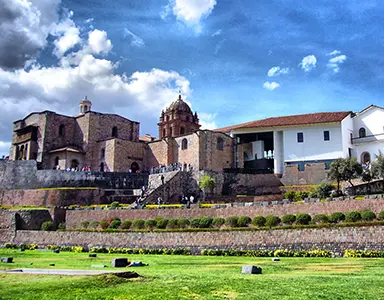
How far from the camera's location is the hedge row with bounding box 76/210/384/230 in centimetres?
2289

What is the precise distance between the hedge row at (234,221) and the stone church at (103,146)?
1790 cm

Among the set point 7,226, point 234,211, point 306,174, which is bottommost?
point 7,226

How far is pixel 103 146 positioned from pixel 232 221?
29928 mm

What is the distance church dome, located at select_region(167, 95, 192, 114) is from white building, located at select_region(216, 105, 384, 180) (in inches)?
574

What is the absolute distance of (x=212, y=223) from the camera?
91.1 ft

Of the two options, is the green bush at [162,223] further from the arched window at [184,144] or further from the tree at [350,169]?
the arched window at [184,144]

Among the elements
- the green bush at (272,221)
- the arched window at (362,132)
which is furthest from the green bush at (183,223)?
the arched window at (362,132)

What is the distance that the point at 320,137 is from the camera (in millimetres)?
45688

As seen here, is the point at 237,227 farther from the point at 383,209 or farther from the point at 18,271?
the point at 18,271

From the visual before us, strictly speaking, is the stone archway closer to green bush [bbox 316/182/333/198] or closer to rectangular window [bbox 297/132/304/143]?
rectangular window [bbox 297/132/304/143]

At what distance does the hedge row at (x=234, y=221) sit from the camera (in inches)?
901

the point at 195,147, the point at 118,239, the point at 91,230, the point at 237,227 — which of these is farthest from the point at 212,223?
the point at 195,147

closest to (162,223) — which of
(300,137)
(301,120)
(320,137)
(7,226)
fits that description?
(7,226)

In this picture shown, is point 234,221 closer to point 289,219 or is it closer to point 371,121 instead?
point 289,219
